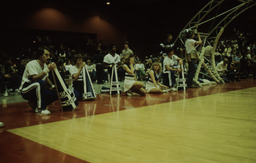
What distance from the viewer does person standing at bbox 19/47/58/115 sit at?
363 centimetres

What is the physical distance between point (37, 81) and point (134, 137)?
219 centimetres

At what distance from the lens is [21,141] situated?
7.55ft

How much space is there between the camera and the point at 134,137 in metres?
2.30

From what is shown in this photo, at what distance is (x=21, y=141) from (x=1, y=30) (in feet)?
35.8

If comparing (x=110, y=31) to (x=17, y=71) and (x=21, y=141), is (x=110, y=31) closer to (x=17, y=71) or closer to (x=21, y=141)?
(x=17, y=71)

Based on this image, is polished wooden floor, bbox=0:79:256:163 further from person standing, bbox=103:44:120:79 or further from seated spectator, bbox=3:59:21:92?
seated spectator, bbox=3:59:21:92

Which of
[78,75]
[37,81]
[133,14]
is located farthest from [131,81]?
[133,14]

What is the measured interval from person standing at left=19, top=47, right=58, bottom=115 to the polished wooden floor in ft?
1.12

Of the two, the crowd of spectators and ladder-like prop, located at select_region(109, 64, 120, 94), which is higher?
the crowd of spectators

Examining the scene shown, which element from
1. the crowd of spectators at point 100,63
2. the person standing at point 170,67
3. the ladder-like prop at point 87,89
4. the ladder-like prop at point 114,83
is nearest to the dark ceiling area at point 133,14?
the crowd of spectators at point 100,63

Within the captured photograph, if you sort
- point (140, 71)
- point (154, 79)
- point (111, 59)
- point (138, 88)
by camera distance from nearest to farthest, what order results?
point (138, 88), point (154, 79), point (111, 59), point (140, 71)

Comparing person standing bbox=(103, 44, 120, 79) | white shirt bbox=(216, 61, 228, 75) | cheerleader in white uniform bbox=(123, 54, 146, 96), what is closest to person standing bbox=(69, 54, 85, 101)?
cheerleader in white uniform bbox=(123, 54, 146, 96)

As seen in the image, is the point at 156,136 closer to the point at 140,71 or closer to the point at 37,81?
the point at 37,81

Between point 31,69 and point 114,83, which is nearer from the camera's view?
point 31,69
